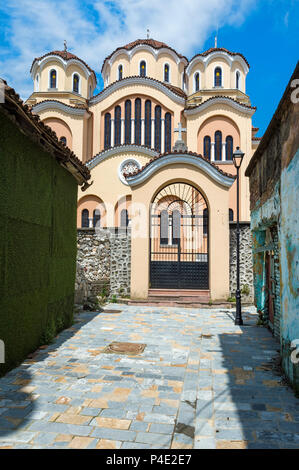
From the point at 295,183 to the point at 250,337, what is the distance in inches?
180

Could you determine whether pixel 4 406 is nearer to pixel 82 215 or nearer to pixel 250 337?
pixel 250 337

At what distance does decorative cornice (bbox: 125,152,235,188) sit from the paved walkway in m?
6.91

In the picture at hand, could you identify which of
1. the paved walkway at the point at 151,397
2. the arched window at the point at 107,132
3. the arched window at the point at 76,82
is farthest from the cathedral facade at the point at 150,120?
the paved walkway at the point at 151,397

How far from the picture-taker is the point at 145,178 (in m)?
13.7

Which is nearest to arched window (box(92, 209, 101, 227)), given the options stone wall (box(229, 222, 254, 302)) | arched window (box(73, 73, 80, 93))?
stone wall (box(229, 222, 254, 302))

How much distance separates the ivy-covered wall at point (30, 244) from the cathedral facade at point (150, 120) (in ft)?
27.6

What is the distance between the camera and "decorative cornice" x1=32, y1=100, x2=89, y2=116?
78.5ft

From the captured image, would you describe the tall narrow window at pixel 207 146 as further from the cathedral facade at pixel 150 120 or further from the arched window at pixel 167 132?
the arched window at pixel 167 132

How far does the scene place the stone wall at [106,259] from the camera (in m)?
13.7

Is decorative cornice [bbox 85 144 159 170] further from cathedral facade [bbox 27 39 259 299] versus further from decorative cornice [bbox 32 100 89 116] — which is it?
decorative cornice [bbox 32 100 89 116]

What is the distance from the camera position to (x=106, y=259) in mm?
13938

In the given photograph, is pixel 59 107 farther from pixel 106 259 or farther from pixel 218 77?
pixel 106 259

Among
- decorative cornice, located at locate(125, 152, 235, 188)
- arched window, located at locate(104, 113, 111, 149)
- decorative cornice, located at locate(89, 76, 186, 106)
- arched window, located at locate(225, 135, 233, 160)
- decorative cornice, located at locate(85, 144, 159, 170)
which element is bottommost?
decorative cornice, located at locate(125, 152, 235, 188)
